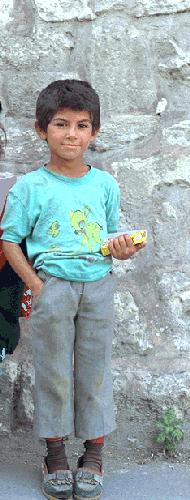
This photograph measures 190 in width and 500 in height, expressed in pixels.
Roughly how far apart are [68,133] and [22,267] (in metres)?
0.44

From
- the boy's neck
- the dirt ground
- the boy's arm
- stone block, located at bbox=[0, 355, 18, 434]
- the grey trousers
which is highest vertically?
the boy's neck

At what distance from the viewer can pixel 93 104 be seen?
196cm

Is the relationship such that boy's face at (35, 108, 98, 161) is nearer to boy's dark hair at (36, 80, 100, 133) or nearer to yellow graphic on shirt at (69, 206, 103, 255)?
boy's dark hair at (36, 80, 100, 133)

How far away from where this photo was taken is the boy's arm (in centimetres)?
193

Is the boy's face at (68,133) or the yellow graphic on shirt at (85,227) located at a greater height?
the boy's face at (68,133)

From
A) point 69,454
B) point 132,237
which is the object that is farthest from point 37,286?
point 69,454

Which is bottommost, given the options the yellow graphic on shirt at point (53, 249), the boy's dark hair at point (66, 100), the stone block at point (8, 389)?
the stone block at point (8, 389)

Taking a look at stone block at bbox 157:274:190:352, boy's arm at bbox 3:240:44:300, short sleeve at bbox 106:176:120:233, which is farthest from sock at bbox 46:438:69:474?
short sleeve at bbox 106:176:120:233

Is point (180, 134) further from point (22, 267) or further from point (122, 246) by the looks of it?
point (22, 267)

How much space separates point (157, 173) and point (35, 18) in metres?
0.74

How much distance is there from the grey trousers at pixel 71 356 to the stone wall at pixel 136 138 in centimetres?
37

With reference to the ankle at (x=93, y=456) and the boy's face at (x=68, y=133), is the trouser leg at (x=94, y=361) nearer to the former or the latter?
the ankle at (x=93, y=456)

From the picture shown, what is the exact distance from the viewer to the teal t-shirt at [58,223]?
6.27ft

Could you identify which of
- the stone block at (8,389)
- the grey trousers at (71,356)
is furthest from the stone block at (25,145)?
the stone block at (8,389)
